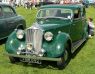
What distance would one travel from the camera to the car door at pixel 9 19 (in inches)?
458

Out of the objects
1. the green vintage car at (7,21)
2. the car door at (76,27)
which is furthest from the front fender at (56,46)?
the green vintage car at (7,21)

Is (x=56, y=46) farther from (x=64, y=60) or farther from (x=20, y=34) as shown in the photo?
(x=20, y=34)

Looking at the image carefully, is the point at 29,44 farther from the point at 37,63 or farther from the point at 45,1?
the point at 45,1

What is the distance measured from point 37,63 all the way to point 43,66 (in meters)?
0.25

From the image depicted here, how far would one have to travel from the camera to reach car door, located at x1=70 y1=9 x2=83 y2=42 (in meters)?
10.1

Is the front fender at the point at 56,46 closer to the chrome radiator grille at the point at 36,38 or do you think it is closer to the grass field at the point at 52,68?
the chrome radiator grille at the point at 36,38

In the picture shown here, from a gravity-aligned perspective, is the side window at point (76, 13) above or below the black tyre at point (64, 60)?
above

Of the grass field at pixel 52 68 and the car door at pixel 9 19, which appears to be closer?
the grass field at pixel 52 68

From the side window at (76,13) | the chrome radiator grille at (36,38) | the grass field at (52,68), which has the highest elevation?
the side window at (76,13)

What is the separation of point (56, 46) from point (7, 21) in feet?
13.2

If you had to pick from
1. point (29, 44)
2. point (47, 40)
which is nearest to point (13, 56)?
point (29, 44)

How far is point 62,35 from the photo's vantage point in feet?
27.6

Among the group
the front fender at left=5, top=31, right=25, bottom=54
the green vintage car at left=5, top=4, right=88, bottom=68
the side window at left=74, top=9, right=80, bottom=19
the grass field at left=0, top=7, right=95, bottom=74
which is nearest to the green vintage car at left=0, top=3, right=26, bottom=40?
the grass field at left=0, top=7, right=95, bottom=74

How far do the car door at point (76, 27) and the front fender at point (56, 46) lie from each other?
5.18 ft
